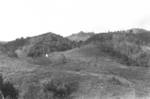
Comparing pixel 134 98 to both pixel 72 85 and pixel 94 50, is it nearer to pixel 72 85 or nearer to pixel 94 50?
pixel 72 85

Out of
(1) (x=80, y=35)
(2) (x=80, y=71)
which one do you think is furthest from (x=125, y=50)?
(1) (x=80, y=35)

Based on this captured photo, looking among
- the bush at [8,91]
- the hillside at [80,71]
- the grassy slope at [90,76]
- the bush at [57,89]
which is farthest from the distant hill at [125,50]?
the bush at [8,91]

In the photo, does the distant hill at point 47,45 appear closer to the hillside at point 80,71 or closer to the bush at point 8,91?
the hillside at point 80,71

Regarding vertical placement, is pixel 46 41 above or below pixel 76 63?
above

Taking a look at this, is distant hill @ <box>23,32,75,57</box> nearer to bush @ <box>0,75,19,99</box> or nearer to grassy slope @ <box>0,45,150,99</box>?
grassy slope @ <box>0,45,150,99</box>

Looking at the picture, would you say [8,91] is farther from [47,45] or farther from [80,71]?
[47,45]

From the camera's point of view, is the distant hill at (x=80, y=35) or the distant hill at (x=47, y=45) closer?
the distant hill at (x=47, y=45)

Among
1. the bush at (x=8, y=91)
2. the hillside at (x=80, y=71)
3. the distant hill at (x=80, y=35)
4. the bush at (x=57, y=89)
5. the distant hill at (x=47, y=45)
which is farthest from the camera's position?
the distant hill at (x=80, y=35)

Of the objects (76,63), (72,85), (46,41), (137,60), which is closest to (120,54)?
(137,60)

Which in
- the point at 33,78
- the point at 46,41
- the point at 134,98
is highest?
the point at 46,41
